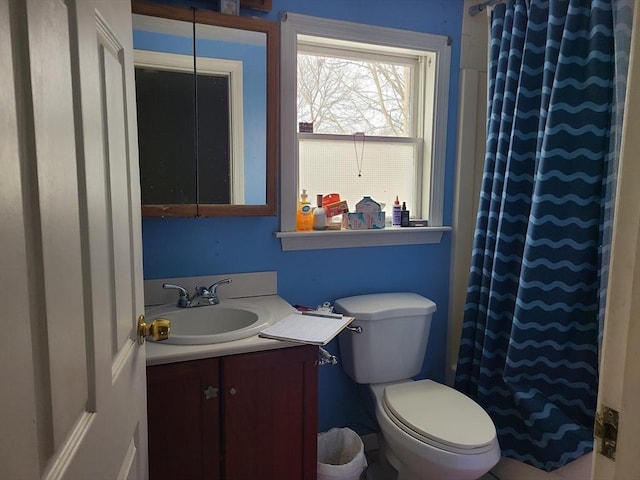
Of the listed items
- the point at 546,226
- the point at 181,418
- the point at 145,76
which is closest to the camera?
the point at 181,418

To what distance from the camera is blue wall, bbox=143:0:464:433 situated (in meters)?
1.77

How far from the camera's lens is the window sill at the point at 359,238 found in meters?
1.92

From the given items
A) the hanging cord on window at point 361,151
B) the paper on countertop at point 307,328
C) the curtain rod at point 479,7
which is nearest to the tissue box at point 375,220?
the hanging cord on window at point 361,151

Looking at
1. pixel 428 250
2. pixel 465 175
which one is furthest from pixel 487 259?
pixel 465 175

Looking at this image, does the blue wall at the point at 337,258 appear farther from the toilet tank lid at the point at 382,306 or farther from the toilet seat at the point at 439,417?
the toilet seat at the point at 439,417

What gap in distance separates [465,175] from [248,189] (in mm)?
1074

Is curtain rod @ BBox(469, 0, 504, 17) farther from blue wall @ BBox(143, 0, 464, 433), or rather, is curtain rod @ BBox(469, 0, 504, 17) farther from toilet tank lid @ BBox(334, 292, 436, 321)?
toilet tank lid @ BBox(334, 292, 436, 321)

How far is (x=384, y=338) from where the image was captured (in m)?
1.87

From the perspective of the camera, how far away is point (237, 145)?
5.71 ft

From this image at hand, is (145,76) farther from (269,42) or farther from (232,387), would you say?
(232,387)

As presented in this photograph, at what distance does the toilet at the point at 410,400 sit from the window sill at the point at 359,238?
9.8 inches

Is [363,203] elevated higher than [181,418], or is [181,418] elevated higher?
[363,203]

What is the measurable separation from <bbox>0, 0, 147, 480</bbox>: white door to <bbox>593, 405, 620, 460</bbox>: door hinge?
2.17 feet

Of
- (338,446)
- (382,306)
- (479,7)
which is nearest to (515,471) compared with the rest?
(338,446)
